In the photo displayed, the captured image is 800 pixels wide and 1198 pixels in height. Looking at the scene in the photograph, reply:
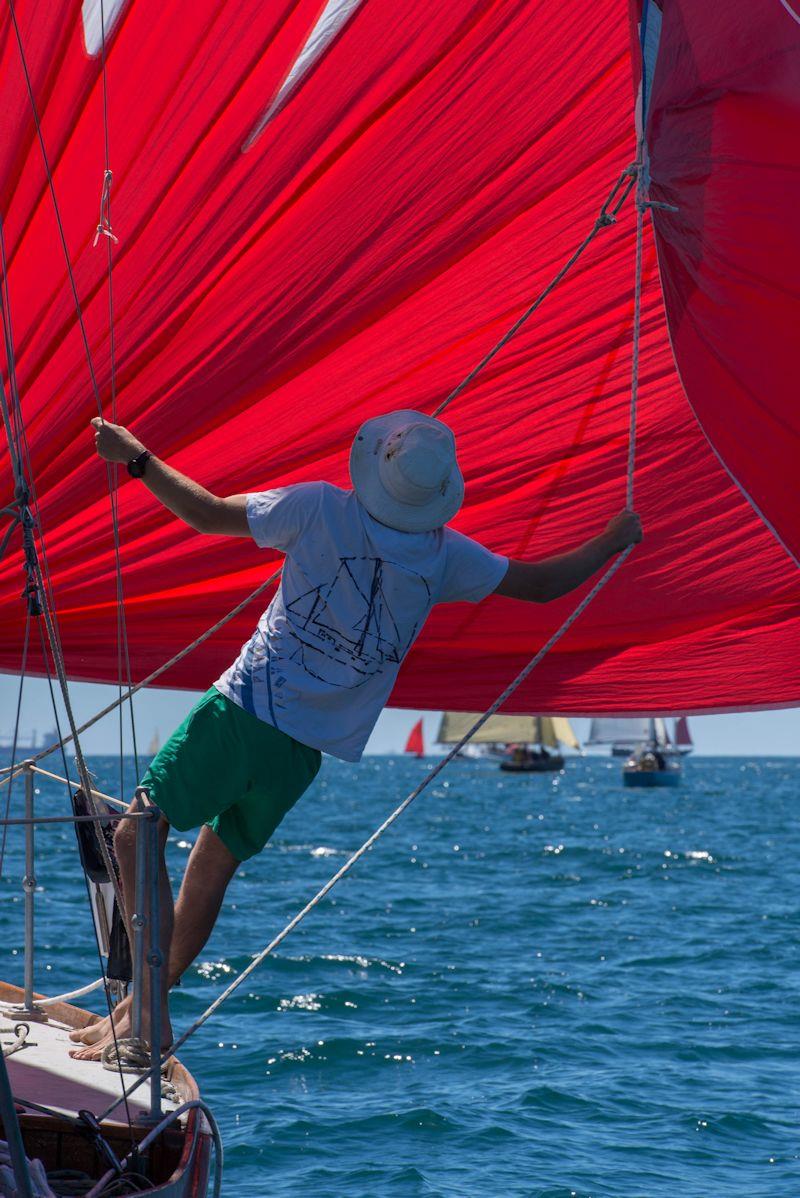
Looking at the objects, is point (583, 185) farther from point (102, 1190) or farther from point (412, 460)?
point (102, 1190)

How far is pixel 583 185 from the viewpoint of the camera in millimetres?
3816

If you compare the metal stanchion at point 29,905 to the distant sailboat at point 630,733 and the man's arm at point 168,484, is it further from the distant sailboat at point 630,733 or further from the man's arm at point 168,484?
the distant sailboat at point 630,733

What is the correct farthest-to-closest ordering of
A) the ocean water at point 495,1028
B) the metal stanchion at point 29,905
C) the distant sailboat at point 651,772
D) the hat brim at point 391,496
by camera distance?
the distant sailboat at point 651,772 → the ocean water at point 495,1028 → the metal stanchion at point 29,905 → the hat brim at point 391,496

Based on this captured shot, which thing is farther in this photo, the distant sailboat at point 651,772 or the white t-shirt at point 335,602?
the distant sailboat at point 651,772

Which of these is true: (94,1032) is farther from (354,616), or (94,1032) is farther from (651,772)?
(651,772)

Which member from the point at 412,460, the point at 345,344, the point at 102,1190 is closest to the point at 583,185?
the point at 345,344

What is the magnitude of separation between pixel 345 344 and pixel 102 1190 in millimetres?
2192

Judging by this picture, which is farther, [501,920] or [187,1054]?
[501,920]

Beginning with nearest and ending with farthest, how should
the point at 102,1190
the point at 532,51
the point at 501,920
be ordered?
the point at 102,1190 → the point at 532,51 → the point at 501,920

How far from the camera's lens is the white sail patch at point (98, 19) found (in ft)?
11.6

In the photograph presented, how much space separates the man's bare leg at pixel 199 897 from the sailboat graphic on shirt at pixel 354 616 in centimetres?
46

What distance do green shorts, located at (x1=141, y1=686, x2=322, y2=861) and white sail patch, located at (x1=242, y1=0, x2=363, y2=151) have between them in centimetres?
150

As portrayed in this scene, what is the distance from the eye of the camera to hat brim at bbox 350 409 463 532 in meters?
3.00

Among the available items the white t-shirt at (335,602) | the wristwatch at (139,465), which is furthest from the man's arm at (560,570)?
the wristwatch at (139,465)
